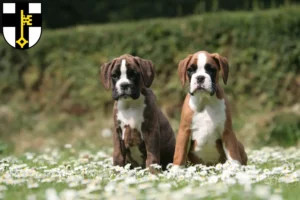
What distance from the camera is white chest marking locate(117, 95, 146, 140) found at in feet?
22.4

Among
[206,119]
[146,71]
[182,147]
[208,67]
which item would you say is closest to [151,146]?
[182,147]

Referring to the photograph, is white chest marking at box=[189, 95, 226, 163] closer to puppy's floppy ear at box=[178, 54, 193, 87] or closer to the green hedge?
puppy's floppy ear at box=[178, 54, 193, 87]

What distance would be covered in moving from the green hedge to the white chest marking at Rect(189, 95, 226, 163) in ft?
16.9

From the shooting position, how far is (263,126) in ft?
37.1

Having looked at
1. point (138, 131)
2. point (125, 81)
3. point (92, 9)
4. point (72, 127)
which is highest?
point (92, 9)

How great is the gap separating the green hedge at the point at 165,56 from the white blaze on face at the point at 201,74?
5.30 metres

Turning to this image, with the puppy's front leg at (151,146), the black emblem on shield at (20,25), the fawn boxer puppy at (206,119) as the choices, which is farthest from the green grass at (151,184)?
the black emblem on shield at (20,25)

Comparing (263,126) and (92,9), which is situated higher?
(92,9)

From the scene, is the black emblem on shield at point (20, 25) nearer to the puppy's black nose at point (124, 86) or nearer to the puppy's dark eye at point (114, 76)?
the puppy's dark eye at point (114, 76)

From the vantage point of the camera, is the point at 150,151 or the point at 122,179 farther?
the point at 150,151

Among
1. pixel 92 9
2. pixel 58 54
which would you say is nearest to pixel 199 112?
pixel 58 54

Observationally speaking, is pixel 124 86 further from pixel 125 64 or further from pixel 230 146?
pixel 230 146

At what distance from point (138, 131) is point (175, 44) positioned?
19.0ft

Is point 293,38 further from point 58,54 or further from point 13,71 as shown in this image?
point 13,71
